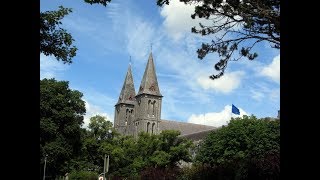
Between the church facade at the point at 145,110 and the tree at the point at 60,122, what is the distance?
79209 millimetres

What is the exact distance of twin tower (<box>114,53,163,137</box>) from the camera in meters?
144

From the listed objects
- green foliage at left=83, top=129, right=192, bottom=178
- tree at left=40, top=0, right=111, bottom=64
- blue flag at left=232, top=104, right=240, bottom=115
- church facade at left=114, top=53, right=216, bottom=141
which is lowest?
green foliage at left=83, top=129, right=192, bottom=178

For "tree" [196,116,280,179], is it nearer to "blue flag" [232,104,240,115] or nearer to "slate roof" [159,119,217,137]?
"blue flag" [232,104,240,115]

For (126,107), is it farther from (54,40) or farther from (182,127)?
(54,40)

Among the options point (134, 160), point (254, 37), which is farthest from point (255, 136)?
point (254, 37)

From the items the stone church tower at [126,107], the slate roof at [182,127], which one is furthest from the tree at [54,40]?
the stone church tower at [126,107]

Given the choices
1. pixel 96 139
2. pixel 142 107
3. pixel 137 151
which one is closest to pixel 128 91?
pixel 142 107

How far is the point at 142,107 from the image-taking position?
479ft

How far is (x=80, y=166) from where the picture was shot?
63688mm

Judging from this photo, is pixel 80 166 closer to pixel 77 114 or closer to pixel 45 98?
pixel 77 114

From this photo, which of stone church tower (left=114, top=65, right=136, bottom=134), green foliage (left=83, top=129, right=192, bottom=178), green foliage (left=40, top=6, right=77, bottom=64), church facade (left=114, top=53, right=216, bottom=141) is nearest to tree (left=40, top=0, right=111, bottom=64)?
green foliage (left=40, top=6, right=77, bottom=64)

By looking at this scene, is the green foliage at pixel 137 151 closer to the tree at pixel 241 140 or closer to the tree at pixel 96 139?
the tree at pixel 96 139

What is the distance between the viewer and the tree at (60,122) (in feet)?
189
